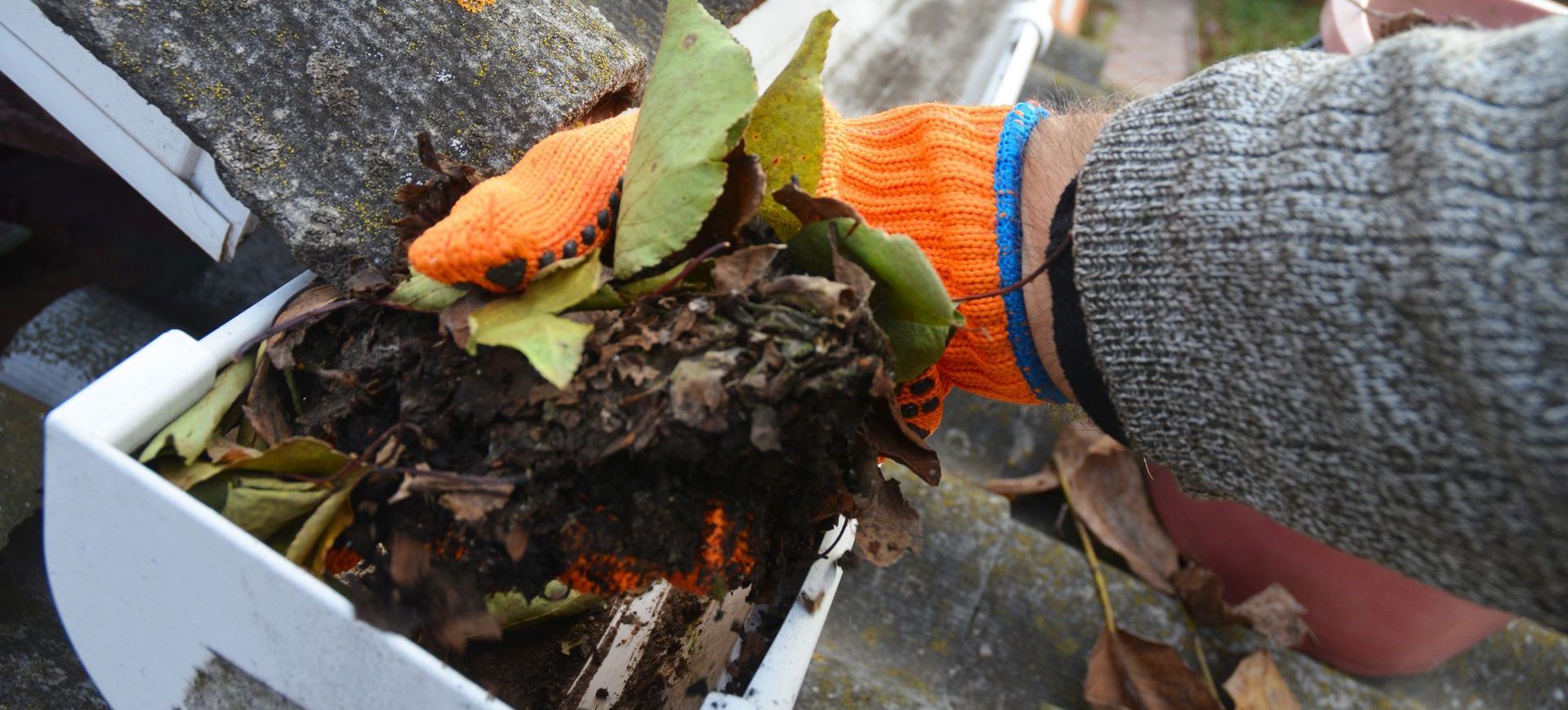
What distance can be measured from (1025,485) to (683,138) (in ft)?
4.28

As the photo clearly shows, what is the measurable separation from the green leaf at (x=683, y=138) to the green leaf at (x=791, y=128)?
2.6 inches

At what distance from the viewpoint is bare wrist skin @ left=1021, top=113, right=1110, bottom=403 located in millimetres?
917

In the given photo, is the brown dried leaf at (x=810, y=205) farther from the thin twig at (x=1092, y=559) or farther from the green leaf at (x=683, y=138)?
the thin twig at (x=1092, y=559)

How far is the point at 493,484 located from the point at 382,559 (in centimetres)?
13

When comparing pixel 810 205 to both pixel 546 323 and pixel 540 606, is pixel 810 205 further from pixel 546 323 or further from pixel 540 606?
pixel 540 606

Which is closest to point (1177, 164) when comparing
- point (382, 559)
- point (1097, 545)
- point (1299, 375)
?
point (1299, 375)

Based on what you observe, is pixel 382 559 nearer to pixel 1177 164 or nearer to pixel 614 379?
pixel 614 379

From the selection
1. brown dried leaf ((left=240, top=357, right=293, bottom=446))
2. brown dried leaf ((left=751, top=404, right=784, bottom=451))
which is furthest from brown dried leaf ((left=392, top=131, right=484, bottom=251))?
brown dried leaf ((left=751, top=404, right=784, bottom=451))

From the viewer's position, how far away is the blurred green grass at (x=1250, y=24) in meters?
4.37

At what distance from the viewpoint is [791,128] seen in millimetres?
855

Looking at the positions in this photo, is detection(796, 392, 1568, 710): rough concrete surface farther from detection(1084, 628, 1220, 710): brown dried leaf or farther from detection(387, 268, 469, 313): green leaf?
detection(387, 268, 469, 313): green leaf

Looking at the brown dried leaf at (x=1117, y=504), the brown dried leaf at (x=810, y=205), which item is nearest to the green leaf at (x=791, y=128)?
the brown dried leaf at (x=810, y=205)

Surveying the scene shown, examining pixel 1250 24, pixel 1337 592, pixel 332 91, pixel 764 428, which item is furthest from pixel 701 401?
pixel 1250 24

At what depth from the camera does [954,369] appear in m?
1.01
